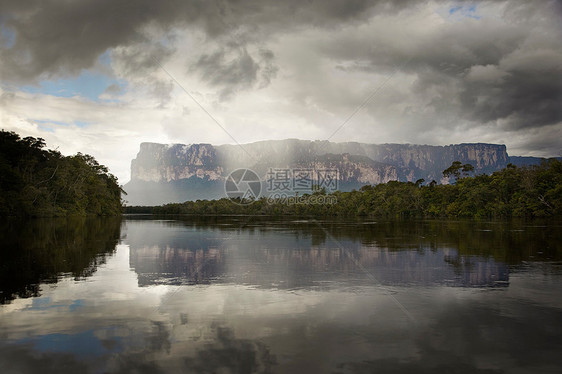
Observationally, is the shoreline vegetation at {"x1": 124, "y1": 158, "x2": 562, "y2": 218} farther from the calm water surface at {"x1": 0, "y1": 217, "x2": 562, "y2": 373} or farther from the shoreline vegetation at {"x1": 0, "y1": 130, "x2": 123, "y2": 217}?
the shoreline vegetation at {"x1": 0, "y1": 130, "x2": 123, "y2": 217}

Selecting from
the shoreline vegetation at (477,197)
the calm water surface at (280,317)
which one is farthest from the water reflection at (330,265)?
the shoreline vegetation at (477,197)

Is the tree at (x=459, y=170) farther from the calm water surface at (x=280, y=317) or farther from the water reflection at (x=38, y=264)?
the water reflection at (x=38, y=264)

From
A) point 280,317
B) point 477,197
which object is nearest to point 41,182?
point 280,317

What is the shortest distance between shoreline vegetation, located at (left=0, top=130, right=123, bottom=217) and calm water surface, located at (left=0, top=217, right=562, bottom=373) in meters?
68.6

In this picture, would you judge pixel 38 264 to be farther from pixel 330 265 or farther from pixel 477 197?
pixel 477 197

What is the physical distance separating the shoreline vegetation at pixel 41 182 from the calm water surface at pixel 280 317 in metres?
68.6

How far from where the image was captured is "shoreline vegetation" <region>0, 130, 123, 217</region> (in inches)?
2955

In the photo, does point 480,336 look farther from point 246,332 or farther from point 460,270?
point 460,270

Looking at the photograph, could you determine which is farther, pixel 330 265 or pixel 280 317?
pixel 330 265

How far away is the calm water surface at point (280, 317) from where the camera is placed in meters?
6.85

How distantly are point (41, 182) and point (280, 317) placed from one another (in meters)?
97.1

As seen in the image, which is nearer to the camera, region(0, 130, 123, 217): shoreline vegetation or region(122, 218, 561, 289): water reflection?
region(122, 218, 561, 289): water reflection

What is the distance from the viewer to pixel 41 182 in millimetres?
90500

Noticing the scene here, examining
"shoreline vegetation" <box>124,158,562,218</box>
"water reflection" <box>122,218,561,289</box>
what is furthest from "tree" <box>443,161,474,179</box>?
"water reflection" <box>122,218,561,289</box>
